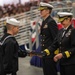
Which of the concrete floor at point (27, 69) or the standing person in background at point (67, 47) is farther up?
the standing person in background at point (67, 47)

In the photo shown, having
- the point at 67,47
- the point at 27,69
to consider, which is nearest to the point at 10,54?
the point at 67,47

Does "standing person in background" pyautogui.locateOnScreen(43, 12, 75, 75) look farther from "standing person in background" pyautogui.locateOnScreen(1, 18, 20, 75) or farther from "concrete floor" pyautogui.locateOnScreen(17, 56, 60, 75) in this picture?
"concrete floor" pyautogui.locateOnScreen(17, 56, 60, 75)

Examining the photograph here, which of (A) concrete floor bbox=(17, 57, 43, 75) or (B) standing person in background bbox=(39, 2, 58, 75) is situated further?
(A) concrete floor bbox=(17, 57, 43, 75)

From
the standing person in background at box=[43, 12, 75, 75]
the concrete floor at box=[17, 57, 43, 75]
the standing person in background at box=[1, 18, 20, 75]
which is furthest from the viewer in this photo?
the concrete floor at box=[17, 57, 43, 75]

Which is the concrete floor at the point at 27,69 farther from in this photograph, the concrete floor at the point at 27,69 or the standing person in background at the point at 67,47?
the standing person in background at the point at 67,47

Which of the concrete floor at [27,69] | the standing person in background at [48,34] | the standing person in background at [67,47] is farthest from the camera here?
the concrete floor at [27,69]

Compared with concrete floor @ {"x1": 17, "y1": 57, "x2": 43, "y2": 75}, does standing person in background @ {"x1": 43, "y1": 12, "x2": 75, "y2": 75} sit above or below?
above

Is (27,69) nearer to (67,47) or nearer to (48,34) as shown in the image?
(48,34)

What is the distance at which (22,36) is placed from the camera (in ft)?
40.5

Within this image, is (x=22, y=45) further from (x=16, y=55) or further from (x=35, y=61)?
(x=16, y=55)

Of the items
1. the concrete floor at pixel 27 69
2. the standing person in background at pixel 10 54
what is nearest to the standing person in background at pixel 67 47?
the standing person in background at pixel 10 54

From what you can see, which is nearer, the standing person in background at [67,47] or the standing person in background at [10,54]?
the standing person in background at [67,47]

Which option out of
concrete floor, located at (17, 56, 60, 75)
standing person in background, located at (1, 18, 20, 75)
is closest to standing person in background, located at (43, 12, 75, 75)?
standing person in background, located at (1, 18, 20, 75)

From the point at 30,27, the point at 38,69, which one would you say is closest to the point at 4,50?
the point at 38,69
